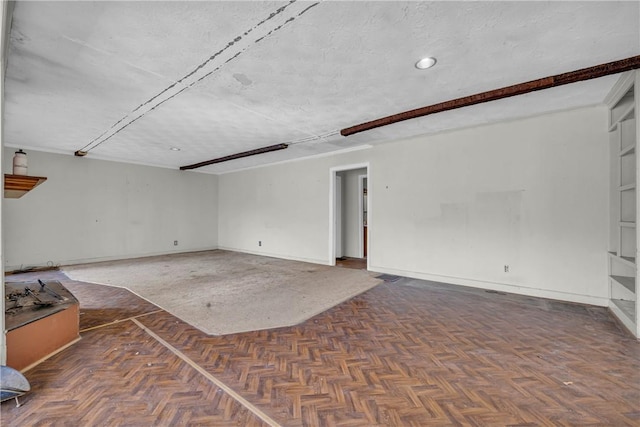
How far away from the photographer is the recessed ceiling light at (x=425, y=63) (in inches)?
100

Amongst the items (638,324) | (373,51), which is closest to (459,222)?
(638,324)

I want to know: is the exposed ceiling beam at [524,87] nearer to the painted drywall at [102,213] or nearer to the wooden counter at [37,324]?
the wooden counter at [37,324]

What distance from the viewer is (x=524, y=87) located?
2.99 metres

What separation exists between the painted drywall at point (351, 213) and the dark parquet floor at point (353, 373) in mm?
4294

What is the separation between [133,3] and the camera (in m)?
1.83

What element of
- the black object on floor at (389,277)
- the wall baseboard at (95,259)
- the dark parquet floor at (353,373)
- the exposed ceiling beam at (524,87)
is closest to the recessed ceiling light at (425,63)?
the exposed ceiling beam at (524,87)

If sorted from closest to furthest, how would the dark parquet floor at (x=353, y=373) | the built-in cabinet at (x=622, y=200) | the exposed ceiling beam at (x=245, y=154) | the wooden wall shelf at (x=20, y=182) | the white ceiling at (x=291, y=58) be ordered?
the dark parquet floor at (x=353, y=373) → the white ceiling at (x=291, y=58) → the wooden wall shelf at (x=20, y=182) → the built-in cabinet at (x=622, y=200) → the exposed ceiling beam at (x=245, y=154)

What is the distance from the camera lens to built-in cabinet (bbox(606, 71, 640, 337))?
3031 millimetres

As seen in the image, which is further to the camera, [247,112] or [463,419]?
[247,112]

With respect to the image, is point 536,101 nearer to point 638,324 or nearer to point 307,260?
point 638,324

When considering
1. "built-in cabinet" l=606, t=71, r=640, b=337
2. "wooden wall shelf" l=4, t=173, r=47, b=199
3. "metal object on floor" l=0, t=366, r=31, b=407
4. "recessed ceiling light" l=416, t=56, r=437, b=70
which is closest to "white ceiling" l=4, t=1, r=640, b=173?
"recessed ceiling light" l=416, t=56, r=437, b=70

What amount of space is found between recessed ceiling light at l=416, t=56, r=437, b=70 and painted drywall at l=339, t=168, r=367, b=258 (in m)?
4.75

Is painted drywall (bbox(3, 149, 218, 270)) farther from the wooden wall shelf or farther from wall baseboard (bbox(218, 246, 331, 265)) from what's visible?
the wooden wall shelf

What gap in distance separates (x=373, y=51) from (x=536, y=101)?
249 cm
